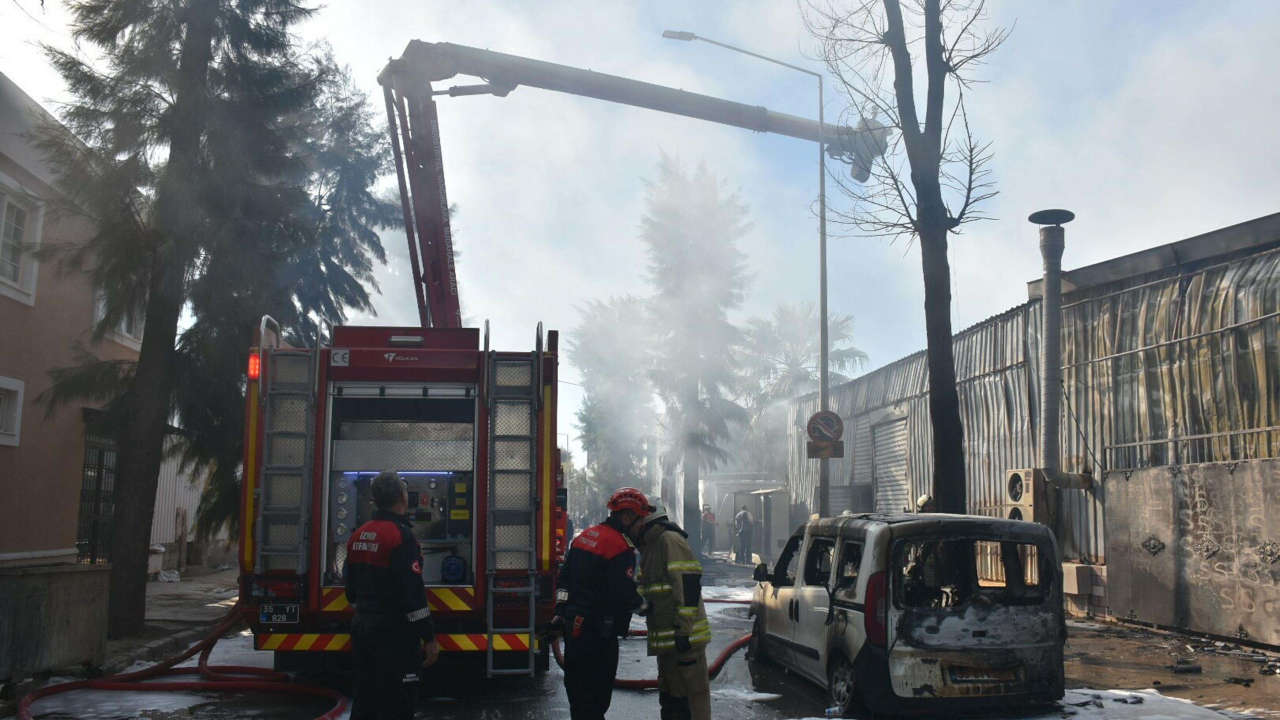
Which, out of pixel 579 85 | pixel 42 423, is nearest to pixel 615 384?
pixel 579 85

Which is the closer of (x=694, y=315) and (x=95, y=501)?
(x=95, y=501)

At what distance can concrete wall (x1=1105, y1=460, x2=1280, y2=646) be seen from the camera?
34.6 ft

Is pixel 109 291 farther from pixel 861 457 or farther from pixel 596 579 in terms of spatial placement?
pixel 861 457

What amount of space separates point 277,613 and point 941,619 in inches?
191

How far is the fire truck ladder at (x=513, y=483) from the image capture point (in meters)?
7.98

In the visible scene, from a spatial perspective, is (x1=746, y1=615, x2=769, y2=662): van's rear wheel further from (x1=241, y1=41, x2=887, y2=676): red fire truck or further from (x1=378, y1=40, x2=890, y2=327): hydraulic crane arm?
(x1=378, y1=40, x2=890, y2=327): hydraulic crane arm

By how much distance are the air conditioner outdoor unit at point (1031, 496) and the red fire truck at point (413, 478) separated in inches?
315

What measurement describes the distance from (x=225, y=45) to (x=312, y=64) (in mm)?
1600

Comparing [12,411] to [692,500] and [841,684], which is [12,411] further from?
[692,500]

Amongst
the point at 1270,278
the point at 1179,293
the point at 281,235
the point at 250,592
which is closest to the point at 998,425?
→ the point at 1179,293

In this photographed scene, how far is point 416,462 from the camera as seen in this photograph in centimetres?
859

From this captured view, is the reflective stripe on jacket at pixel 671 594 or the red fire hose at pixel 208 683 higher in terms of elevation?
the reflective stripe on jacket at pixel 671 594

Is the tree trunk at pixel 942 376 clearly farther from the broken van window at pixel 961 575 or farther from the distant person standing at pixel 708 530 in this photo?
the distant person standing at pixel 708 530

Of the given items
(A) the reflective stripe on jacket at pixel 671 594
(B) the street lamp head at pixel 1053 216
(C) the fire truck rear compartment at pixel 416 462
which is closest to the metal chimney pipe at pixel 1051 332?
(B) the street lamp head at pixel 1053 216
